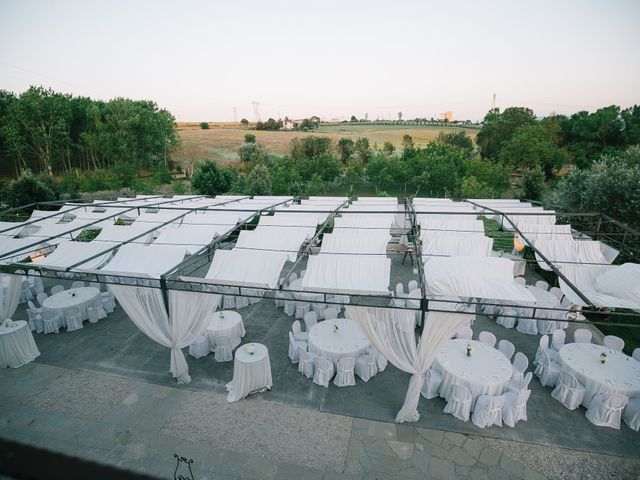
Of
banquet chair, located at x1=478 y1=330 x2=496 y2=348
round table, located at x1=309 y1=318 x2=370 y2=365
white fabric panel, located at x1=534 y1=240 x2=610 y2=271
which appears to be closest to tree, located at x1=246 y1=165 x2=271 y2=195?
round table, located at x1=309 y1=318 x2=370 y2=365

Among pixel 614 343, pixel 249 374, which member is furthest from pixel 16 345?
pixel 614 343

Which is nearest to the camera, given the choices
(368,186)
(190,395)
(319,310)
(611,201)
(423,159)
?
(190,395)

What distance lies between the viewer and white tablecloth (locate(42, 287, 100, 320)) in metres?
10.3

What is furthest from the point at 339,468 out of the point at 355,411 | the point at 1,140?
the point at 1,140

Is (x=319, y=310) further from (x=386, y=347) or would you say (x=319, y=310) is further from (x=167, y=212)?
(x=167, y=212)

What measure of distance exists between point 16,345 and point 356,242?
29.9 ft

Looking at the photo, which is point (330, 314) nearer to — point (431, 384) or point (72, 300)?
point (431, 384)

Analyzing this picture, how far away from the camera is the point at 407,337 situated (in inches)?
266

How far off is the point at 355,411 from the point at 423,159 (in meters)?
27.9

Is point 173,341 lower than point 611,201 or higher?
lower

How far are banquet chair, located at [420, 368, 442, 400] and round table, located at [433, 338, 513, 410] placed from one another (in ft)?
A: 0.31

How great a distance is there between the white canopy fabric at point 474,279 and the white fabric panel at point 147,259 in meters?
6.72

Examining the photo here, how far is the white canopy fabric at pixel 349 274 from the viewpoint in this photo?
802 cm

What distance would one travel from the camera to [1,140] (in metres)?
32.4
